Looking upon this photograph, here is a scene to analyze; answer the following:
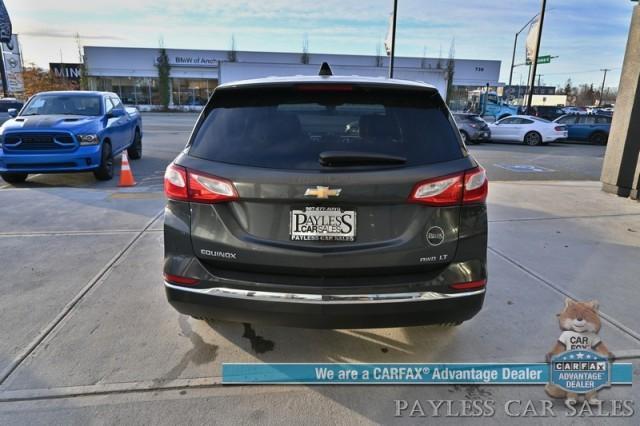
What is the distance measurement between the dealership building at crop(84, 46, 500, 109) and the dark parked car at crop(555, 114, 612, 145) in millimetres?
26542

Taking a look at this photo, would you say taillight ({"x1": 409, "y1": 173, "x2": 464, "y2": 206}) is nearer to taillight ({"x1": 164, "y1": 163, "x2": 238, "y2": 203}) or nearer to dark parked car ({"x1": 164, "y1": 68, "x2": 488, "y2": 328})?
dark parked car ({"x1": 164, "y1": 68, "x2": 488, "y2": 328})

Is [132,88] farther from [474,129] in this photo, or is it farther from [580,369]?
[580,369]

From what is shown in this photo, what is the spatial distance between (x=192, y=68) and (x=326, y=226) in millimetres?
54102

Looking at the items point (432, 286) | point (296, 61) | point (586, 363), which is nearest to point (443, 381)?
point (432, 286)

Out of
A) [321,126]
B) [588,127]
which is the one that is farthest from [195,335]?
[588,127]

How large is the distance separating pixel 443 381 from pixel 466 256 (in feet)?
2.84

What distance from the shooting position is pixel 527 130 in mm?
20016

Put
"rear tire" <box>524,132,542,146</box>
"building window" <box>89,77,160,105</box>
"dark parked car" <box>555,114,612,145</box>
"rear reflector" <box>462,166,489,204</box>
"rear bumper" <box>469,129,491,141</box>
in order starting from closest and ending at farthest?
1. "rear reflector" <box>462,166,489,204</box>
2. "rear bumper" <box>469,129,491,141</box>
3. "rear tire" <box>524,132,542,146</box>
4. "dark parked car" <box>555,114,612,145</box>
5. "building window" <box>89,77,160,105</box>

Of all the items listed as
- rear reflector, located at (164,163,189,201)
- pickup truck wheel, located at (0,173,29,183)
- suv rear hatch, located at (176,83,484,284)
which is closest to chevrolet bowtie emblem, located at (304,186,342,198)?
suv rear hatch, located at (176,83,484,284)

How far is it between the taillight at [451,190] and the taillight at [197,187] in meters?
1.02

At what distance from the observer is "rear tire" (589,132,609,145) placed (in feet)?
69.5

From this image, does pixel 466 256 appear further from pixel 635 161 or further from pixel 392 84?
pixel 635 161

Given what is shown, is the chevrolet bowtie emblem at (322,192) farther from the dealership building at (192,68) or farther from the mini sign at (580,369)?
the dealership building at (192,68)

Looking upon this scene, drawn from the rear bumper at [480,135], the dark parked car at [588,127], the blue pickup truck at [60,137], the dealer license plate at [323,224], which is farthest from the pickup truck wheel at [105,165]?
the dark parked car at [588,127]
